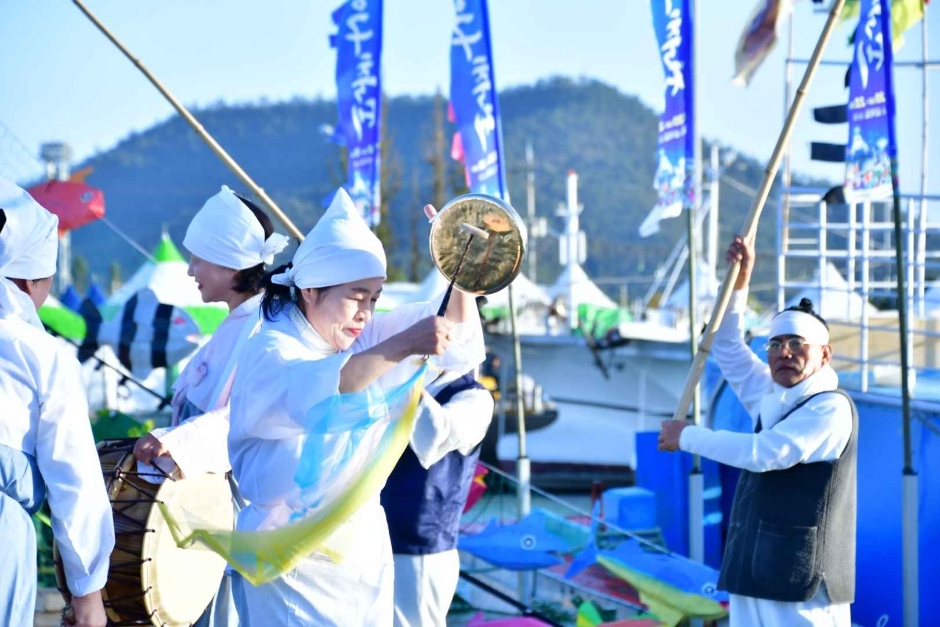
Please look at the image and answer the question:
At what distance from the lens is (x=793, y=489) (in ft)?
13.1

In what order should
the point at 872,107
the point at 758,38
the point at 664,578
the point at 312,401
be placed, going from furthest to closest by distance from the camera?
the point at 758,38 → the point at 664,578 → the point at 872,107 → the point at 312,401

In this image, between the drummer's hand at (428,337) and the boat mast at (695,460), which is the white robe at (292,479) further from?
the boat mast at (695,460)

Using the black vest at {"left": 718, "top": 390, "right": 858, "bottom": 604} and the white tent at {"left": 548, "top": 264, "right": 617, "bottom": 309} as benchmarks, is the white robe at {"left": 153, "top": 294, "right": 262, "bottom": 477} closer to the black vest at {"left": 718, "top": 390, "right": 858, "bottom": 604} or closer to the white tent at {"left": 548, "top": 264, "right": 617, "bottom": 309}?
the black vest at {"left": 718, "top": 390, "right": 858, "bottom": 604}

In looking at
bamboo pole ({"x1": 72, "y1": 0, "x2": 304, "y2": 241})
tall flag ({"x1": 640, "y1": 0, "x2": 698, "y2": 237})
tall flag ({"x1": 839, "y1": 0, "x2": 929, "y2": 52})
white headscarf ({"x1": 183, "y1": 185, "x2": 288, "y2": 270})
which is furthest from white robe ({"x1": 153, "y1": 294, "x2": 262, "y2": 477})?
tall flag ({"x1": 839, "y1": 0, "x2": 929, "y2": 52})

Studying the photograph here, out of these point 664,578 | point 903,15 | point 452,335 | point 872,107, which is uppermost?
point 903,15

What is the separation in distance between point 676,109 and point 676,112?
0.02 meters

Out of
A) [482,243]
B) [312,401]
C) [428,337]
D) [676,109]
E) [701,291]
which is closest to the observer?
[428,337]

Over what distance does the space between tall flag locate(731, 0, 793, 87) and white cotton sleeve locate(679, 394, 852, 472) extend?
424cm

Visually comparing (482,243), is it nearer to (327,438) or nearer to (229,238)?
(327,438)

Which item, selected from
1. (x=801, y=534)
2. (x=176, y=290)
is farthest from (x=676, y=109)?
(x=176, y=290)

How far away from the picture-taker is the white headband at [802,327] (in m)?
4.15

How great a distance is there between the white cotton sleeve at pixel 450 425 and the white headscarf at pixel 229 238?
83cm

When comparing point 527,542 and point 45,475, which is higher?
point 45,475

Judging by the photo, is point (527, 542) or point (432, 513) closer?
point (432, 513)
